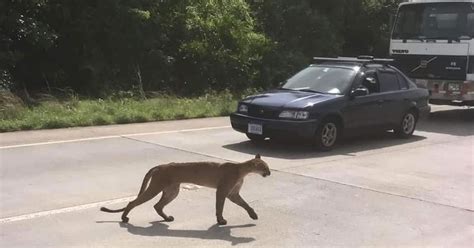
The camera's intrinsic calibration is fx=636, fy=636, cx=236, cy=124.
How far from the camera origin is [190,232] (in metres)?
5.79

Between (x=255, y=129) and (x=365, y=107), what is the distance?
213 cm

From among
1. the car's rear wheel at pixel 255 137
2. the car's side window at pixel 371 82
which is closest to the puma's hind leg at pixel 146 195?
the car's rear wheel at pixel 255 137

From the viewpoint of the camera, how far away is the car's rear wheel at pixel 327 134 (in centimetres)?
1030

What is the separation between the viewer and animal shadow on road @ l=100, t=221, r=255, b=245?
5.64 m

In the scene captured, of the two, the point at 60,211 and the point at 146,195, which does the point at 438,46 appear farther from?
the point at 60,211

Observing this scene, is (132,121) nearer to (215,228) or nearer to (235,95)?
(235,95)

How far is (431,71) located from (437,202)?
8.79 m

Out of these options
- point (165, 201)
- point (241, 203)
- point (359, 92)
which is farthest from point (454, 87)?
point (165, 201)

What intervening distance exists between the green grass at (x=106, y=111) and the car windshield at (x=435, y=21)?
4777 mm

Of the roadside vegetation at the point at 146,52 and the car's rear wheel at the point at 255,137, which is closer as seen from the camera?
the car's rear wheel at the point at 255,137

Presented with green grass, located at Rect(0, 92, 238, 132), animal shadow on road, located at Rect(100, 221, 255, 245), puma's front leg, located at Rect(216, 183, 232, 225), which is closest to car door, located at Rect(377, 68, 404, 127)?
green grass, located at Rect(0, 92, 238, 132)

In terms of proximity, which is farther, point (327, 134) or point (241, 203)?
point (327, 134)

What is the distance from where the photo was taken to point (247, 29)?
20562 millimetres

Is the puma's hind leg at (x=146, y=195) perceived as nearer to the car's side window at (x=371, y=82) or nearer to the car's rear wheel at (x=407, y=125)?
the car's side window at (x=371, y=82)
